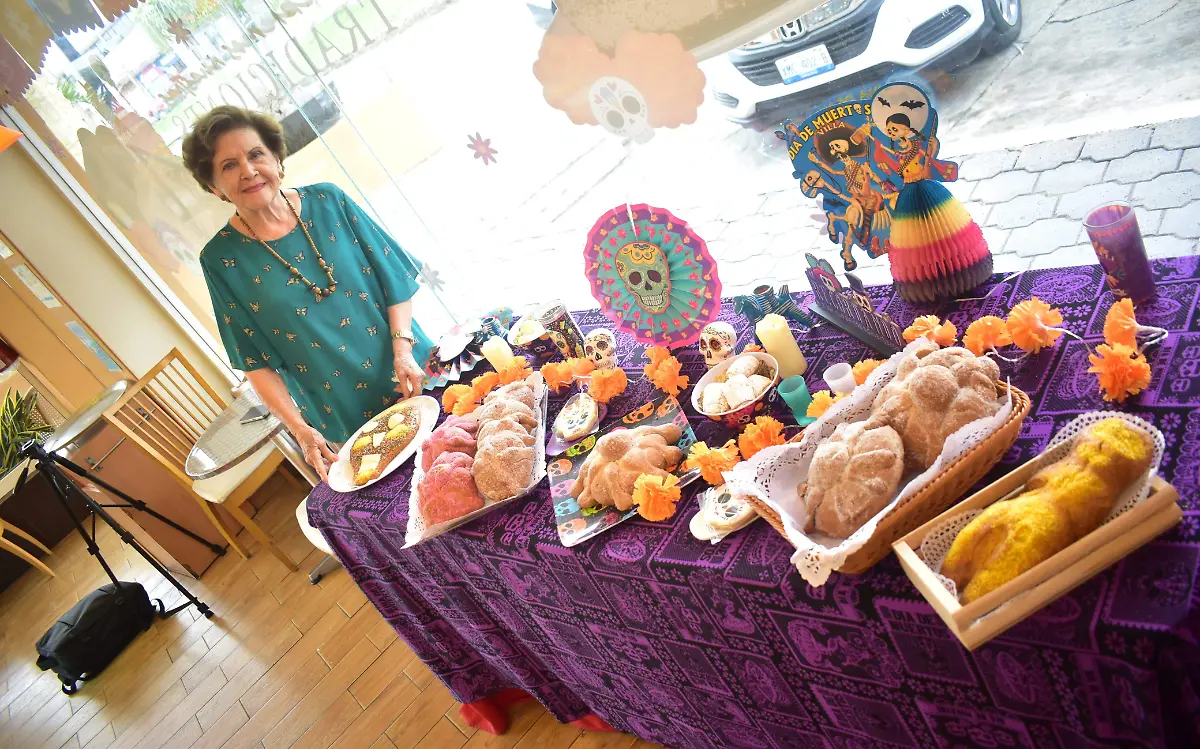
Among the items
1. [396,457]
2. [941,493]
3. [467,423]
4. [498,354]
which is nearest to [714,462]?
[941,493]

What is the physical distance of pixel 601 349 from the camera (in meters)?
1.86

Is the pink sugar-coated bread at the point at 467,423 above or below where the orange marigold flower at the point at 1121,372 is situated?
above

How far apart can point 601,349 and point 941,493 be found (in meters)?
0.96

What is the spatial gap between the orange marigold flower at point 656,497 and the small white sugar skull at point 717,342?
14.4 inches

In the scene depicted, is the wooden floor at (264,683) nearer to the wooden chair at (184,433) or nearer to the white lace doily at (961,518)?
the wooden chair at (184,433)

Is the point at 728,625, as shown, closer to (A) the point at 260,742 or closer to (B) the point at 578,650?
(B) the point at 578,650

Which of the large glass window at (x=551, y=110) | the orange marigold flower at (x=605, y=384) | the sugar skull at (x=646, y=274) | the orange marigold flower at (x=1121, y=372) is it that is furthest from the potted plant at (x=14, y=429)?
the orange marigold flower at (x=1121, y=372)

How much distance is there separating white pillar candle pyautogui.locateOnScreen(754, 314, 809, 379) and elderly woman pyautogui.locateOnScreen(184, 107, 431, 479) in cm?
121

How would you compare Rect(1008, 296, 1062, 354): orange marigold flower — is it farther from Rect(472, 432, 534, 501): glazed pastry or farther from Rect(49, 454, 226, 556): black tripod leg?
Rect(49, 454, 226, 556): black tripod leg

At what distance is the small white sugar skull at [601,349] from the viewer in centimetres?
186

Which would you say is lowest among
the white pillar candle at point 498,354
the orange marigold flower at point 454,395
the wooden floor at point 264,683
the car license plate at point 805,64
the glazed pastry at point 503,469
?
the wooden floor at point 264,683

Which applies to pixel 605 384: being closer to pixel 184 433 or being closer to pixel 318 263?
pixel 318 263

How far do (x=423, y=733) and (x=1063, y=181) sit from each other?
275 centimetres

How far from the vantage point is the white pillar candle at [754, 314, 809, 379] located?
152cm
